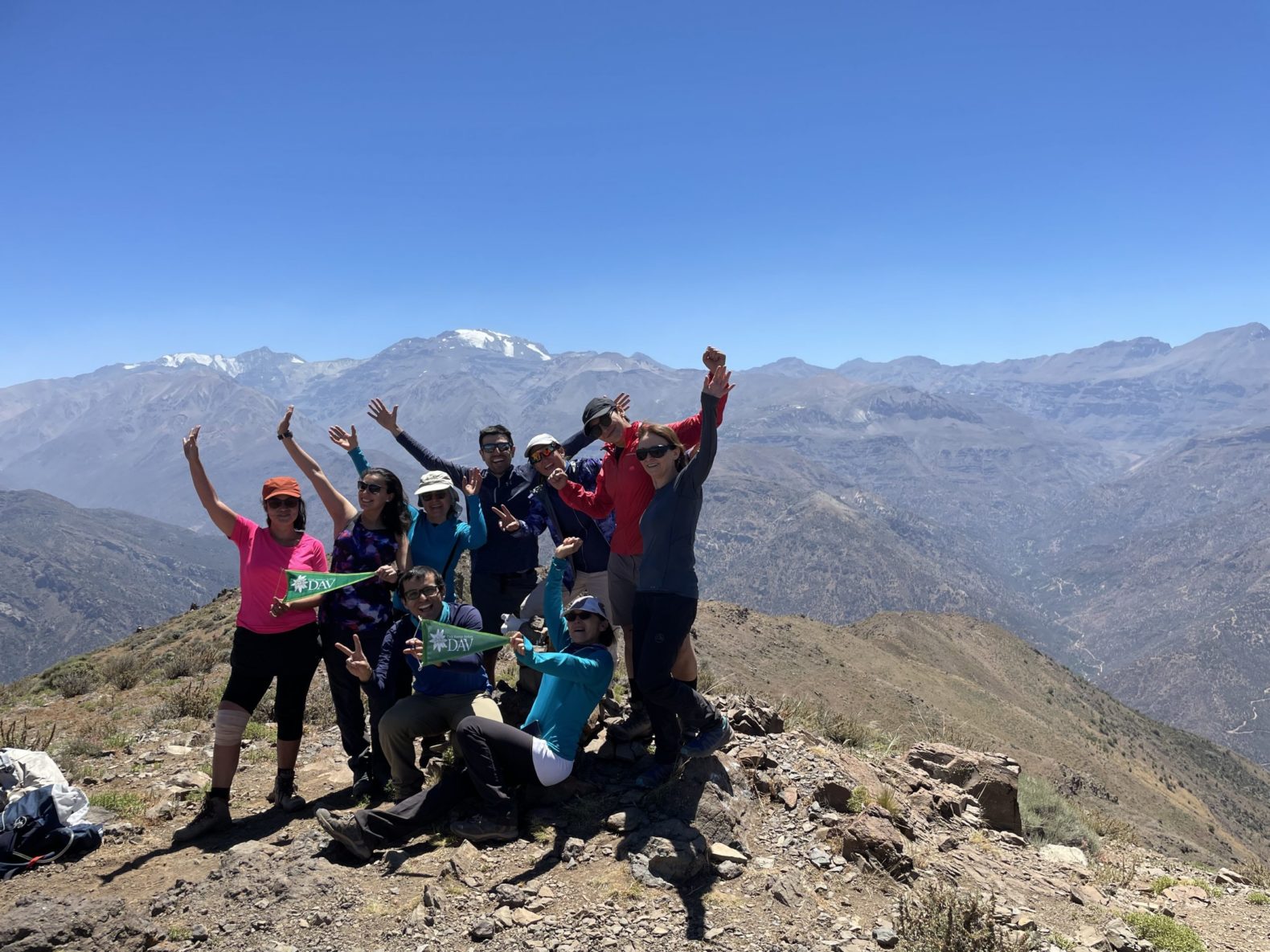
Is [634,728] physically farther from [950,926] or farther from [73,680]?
[73,680]

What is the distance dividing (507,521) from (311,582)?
1834 mm

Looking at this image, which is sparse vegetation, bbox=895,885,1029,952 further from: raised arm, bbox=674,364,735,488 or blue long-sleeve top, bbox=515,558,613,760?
raised arm, bbox=674,364,735,488

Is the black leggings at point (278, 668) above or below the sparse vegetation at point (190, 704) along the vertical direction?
above

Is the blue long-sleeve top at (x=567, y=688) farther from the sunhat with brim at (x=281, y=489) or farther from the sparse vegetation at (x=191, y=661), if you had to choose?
the sparse vegetation at (x=191, y=661)

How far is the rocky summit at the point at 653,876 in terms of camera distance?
15.6 ft

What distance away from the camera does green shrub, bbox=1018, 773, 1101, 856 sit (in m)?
8.48

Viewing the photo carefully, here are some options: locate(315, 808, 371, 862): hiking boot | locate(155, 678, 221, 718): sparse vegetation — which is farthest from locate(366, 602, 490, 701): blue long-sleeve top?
locate(155, 678, 221, 718): sparse vegetation

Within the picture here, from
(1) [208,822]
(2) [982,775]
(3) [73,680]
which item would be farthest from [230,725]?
(3) [73,680]

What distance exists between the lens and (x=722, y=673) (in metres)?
31.6

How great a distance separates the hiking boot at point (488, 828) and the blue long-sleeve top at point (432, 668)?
1019mm

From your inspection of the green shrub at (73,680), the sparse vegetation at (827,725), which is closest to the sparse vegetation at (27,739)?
the green shrub at (73,680)

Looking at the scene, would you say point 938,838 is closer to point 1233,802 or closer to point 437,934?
point 437,934

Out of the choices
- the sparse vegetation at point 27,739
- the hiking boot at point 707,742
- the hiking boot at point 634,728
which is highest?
the hiking boot at point 707,742

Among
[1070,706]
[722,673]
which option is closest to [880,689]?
[722,673]
